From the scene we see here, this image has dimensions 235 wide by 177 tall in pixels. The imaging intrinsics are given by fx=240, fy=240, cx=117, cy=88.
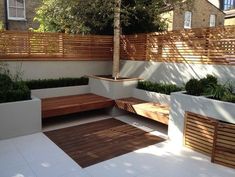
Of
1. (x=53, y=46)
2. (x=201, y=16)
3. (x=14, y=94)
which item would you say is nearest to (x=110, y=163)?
(x=14, y=94)

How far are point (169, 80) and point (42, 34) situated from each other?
3727 mm

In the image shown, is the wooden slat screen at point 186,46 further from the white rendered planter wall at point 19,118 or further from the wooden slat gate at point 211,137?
the white rendered planter wall at point 19,118

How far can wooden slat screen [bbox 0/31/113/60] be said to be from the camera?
246 inches

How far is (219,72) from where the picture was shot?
206 inches

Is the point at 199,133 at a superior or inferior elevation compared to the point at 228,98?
inferior

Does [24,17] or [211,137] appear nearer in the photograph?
[211,137]

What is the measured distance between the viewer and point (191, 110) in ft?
14.2

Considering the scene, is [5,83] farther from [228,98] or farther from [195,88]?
[228,98]

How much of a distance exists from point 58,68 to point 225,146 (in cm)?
503

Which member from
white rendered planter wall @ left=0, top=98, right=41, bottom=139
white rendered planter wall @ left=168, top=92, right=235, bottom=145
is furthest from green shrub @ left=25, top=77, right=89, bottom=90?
white rendered planter wall @ left=168, top=92, right=235, bottom=145

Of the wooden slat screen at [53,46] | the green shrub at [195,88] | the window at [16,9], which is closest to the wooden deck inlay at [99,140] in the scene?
the green shrub at [195,88]

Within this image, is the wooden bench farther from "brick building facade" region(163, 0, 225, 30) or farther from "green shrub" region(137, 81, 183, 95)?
"brick building facade" region(163, 0, 225, 30)

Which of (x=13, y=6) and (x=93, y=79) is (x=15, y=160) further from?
(x=13, y=6)

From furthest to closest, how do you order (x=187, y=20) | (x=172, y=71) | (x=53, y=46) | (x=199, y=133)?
1. (x=187, y=20)
2. (x=53, y=46)
3. (x=172, y=71)
4. (x=199, y=133)
